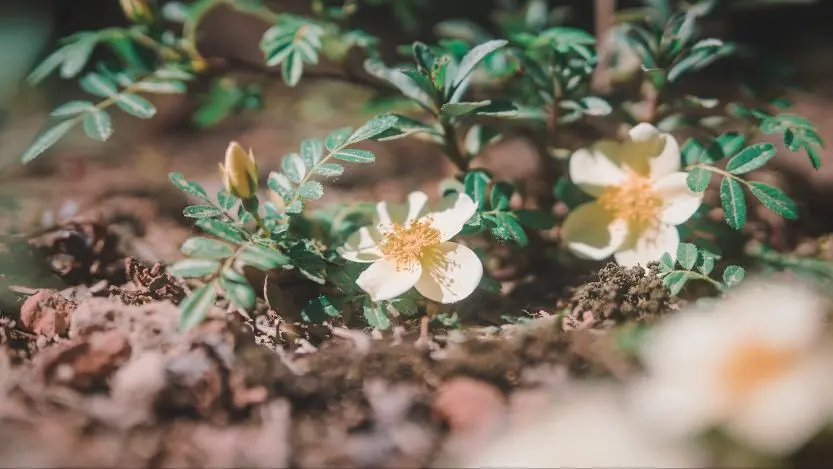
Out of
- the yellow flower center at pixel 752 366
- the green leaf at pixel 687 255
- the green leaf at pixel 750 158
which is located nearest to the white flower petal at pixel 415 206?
the green leaf at pixel 687 255

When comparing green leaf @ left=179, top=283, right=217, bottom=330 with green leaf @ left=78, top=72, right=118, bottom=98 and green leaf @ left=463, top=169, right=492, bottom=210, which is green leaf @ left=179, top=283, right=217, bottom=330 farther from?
green leaf @ left=78, top=72, right=118, bottom=98

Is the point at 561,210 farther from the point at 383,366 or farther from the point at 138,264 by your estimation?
the point at 138,264

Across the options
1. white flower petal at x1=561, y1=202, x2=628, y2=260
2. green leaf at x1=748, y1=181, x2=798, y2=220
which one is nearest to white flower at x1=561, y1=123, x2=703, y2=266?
white flower petal at x1=561, y1=202, x2=628, y2=260

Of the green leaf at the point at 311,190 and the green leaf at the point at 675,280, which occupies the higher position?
the green leaf at the point at 311,190

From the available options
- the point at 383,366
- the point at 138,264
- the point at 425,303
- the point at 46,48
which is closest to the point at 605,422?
the point at 383,366

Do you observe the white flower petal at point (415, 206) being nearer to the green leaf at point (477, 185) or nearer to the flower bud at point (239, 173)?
the green leaf at point (477, 185)
